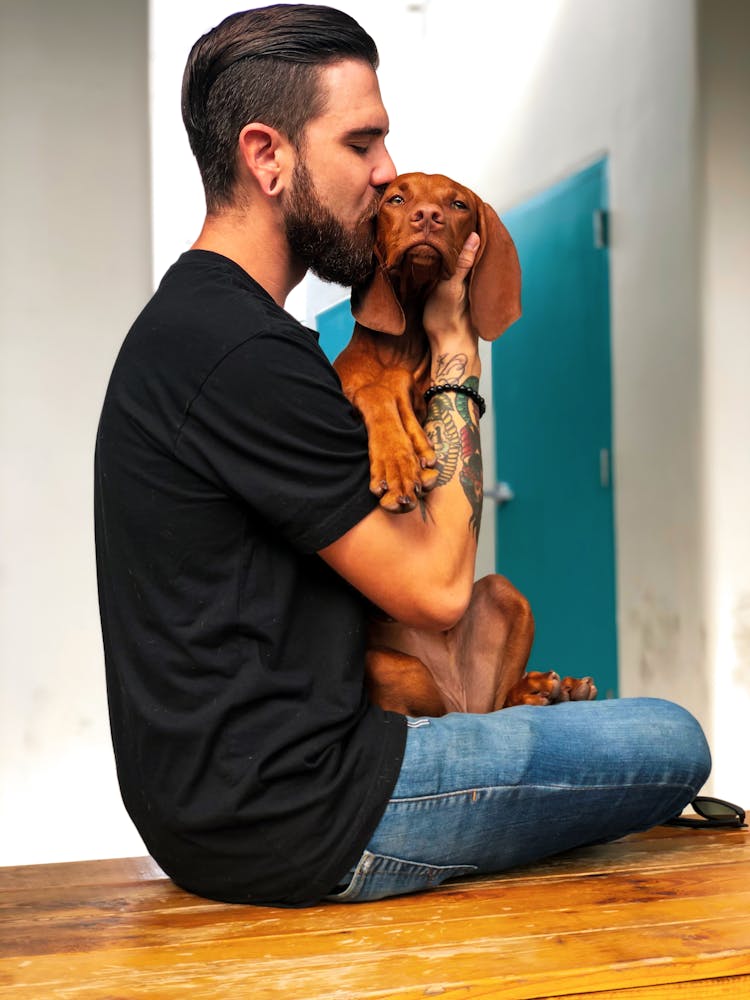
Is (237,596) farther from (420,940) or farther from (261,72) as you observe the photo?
(261,72)

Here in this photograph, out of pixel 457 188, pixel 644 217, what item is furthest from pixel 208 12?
pixel 457 188

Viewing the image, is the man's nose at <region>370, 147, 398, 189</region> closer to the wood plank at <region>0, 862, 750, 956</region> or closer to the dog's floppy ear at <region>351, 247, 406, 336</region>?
the dog's floppy ear at <region>351, 247, 406, 336</region>

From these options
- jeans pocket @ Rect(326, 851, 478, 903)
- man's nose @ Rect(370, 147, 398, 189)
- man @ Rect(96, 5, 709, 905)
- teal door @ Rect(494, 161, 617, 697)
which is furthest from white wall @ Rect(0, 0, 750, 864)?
jeans pocket @ Rect(326, 851, 478, 903)

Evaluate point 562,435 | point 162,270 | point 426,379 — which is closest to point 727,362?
point 562,435

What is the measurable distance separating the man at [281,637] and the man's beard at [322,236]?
0.04 m

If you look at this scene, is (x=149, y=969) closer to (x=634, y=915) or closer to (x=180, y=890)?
(x=180, y=890)

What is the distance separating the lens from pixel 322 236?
174 centimetres

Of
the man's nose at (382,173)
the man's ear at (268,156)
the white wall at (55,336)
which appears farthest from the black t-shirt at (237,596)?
the white wall at (55,336)

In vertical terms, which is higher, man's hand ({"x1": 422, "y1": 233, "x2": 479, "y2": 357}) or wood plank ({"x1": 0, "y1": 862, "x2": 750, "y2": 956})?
man's hand ({"x1": 422, "y1": 233, "x2": 479, "y2": 357})

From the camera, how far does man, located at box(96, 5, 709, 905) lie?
4.93 ft

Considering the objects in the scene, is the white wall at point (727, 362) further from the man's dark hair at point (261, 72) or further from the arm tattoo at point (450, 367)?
the man's dark hair at point (261, 72)

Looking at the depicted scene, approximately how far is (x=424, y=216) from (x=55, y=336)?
168cm

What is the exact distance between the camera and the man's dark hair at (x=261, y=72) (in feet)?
5.58

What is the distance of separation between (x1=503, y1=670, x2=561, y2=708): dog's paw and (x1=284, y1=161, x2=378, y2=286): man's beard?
0.69 meters
